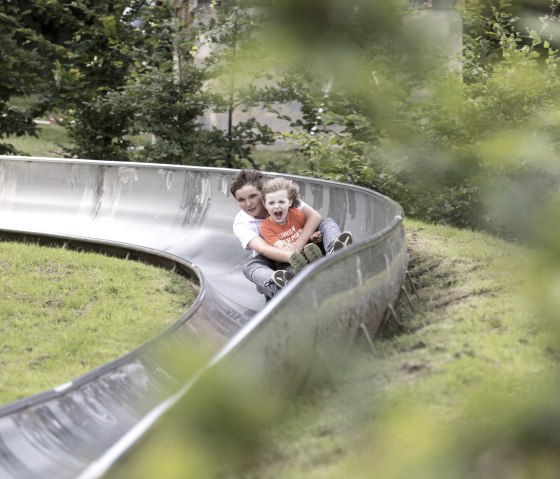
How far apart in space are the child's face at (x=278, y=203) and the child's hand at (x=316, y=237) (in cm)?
26

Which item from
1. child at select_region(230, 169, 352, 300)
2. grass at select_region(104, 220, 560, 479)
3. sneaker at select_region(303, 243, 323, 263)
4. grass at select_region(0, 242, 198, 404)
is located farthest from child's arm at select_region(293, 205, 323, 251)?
grass at select_region(104, 220, 560, 479)

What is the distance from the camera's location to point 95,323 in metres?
6.77

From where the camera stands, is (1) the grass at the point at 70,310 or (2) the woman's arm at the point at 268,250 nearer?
(1) the grass at the point at 70,310

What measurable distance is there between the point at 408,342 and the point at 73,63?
11.0 meters

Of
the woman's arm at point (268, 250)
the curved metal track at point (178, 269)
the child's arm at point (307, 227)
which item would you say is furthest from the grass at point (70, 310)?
the child's arm at point (307, 227)

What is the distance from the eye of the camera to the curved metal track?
2900 millimetres

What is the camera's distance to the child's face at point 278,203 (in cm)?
699

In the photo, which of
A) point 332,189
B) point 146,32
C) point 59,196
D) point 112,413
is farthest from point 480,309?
point 146,32

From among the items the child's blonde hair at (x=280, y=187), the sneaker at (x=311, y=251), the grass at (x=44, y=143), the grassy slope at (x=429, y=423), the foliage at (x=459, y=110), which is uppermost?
the foliage at (x=459, y=110)

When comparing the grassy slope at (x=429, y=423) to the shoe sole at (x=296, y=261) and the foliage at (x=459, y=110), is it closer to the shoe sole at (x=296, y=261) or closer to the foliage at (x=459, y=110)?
the foliage at (x=459, y=110)

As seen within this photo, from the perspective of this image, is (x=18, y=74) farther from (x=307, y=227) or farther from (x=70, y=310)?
(x=307, y=227)

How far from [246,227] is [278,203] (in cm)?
41

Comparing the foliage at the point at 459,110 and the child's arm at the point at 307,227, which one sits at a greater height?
the foliage at the point at 459,110

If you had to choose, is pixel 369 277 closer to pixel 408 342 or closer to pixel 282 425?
pixel 408 342
